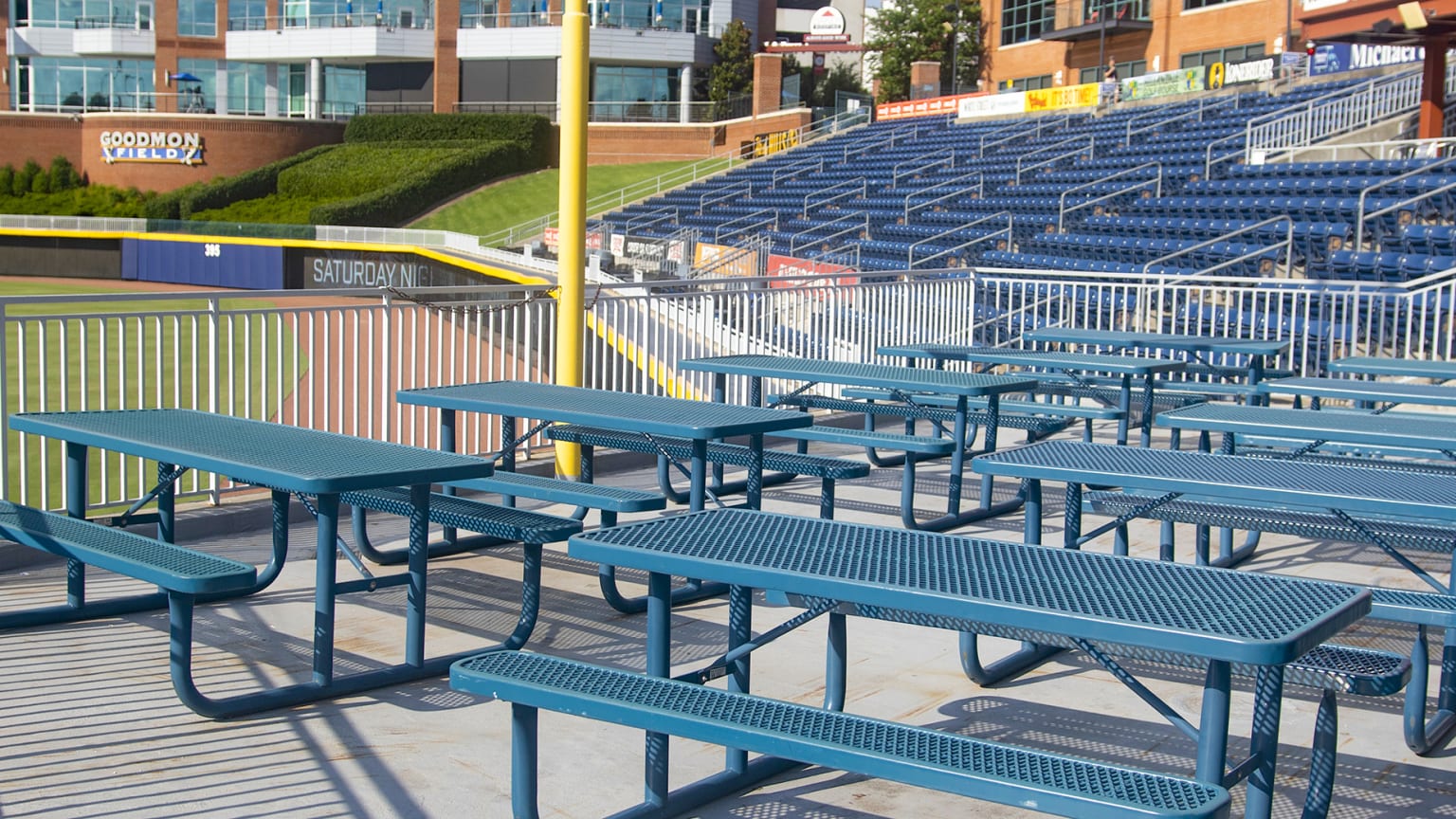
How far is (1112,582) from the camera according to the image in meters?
3.54

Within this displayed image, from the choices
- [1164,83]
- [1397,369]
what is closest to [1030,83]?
[1164,83]

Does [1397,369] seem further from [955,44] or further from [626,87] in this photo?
[626,87]

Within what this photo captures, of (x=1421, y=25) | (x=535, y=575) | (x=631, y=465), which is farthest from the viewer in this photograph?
(x=1421, y=25)

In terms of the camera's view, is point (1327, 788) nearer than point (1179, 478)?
Yes

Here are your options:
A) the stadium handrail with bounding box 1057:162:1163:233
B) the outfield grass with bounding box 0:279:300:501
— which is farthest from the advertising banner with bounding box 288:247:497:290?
the stadium handrail with bounding box 1057:162:1163:233

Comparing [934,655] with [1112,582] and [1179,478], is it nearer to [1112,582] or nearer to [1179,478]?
[1179,478]

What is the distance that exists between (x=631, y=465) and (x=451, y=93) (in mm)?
53174

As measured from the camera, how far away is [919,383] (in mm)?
7438

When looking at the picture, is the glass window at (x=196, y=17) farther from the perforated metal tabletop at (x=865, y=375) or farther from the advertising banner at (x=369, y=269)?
the perforated metal tabletop at (x=865, y=375)

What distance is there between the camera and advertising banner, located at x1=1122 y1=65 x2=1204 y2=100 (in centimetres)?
3356

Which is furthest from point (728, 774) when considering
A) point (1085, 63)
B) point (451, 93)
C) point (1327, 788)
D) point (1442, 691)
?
point (451, 93)

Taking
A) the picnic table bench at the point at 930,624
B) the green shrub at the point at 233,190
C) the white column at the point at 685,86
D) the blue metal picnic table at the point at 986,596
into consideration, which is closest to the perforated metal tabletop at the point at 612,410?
the blue metal picnic table at the point at 986,596

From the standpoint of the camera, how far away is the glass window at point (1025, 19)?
4831cm

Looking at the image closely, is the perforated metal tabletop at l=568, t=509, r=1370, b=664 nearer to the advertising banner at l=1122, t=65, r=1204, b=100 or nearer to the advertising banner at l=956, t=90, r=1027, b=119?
the advertising banner at l=1122, t=65, r=1204, b=100
